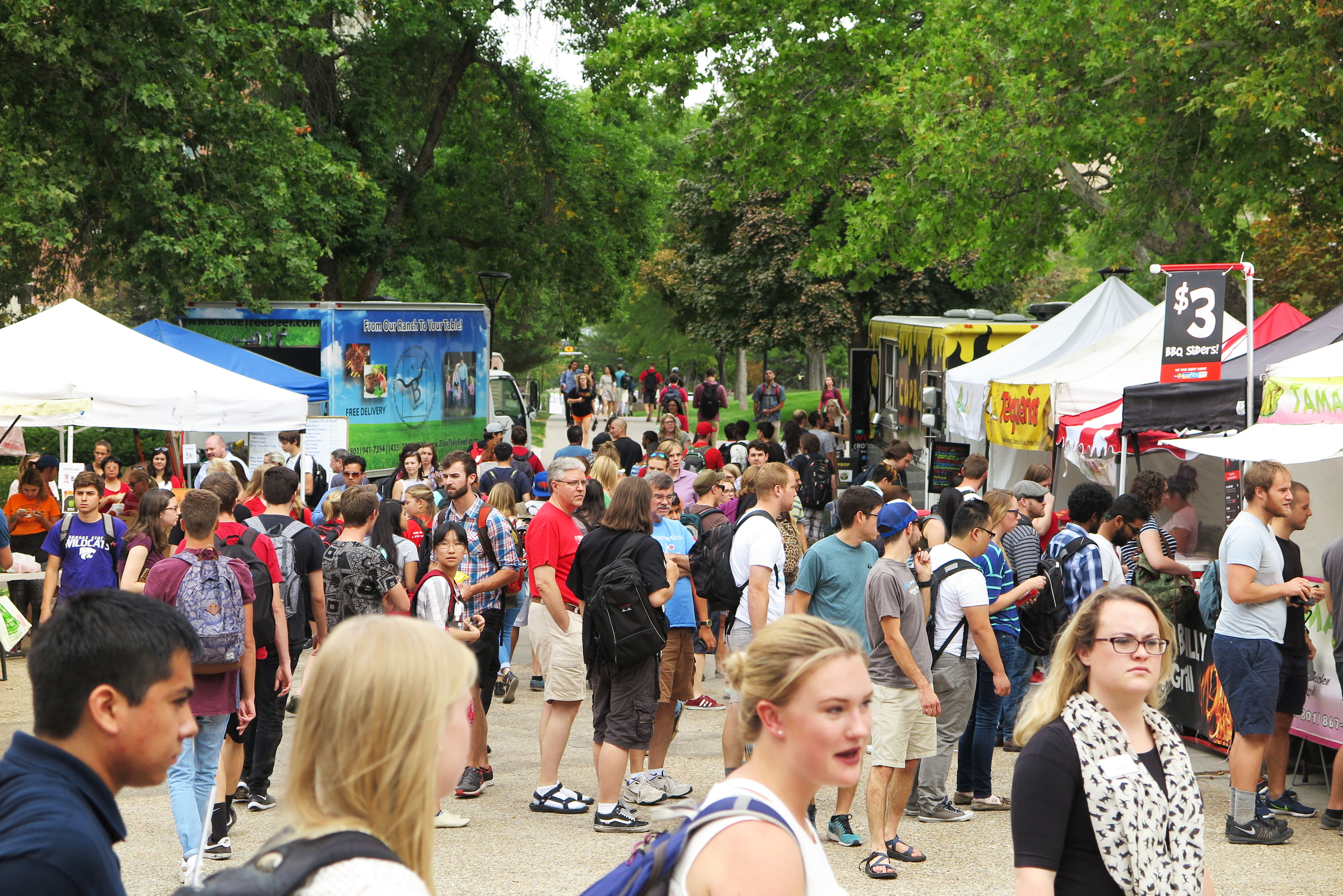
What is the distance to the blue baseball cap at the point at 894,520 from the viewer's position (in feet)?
21.1

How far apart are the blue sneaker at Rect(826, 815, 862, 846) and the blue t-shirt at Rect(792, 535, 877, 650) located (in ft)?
3.26

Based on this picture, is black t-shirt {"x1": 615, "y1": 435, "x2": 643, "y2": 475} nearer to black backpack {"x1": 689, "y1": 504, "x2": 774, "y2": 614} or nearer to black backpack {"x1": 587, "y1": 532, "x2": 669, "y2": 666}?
black backpack {"x1": 689, "y1": 504, "x2": 774, "y2": 614}

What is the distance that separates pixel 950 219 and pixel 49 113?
44.8ft

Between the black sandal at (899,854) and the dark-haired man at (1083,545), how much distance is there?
2110mm

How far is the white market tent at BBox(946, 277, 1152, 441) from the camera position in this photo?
14.7 meters

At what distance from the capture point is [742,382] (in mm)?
59281

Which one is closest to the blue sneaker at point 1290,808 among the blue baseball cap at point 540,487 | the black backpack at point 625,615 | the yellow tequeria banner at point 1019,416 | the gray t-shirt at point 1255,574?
the gray t-shirt at point 1255,574

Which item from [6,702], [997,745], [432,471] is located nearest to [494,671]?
[997,745]

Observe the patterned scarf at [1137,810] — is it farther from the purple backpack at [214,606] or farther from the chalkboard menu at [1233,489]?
the chalkboard menu at [1233,489]

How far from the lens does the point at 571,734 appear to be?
959 cm

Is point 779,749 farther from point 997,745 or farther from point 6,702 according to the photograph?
point 6,702

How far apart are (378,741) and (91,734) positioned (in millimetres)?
693

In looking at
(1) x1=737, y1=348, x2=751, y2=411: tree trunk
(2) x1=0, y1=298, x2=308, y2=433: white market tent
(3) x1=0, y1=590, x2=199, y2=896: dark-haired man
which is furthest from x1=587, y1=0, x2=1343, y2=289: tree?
(1) x1=737, y1=348, x2=751, y2=411: tree trunk

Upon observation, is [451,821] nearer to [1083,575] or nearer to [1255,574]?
[1083,575]
